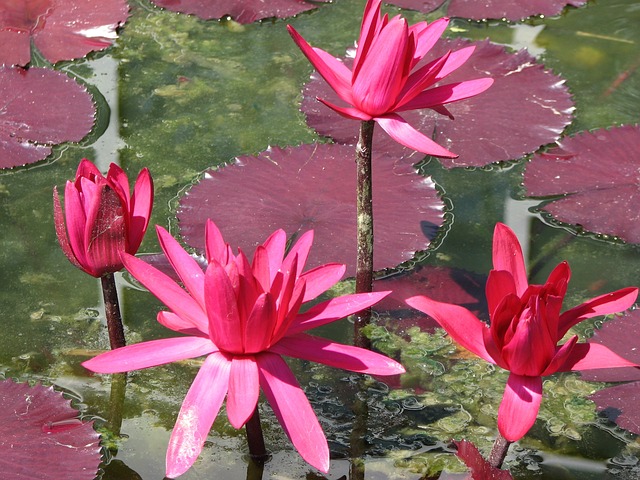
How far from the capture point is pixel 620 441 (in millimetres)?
1963

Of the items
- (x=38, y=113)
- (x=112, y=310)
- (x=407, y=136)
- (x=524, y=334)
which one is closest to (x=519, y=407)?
(x=524, y=334)

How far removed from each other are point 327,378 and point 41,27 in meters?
1.87

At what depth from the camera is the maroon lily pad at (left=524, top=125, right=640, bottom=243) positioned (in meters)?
2.54

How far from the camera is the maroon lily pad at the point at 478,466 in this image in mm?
1689

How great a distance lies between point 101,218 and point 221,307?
16.6 inches

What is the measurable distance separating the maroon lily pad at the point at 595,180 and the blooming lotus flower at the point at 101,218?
1.25 metres

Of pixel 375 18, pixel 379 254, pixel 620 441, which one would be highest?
pixel 375 18

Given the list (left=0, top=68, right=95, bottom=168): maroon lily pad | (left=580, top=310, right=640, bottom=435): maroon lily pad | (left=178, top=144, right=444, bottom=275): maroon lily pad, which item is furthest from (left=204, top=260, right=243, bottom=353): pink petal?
(left=0, top=68, right=95, bottom=168): maroon lily pad

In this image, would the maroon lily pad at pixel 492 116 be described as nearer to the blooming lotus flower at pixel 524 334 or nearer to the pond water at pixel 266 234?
the pond water at pixel 266 234

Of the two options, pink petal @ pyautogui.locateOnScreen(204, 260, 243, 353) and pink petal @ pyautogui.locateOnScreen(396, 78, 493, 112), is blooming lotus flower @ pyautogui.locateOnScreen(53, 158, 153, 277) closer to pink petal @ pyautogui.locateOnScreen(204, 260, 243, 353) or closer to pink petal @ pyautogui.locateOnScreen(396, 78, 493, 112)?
pink petal @ pyautogui.locateOnScreen(204, 260, 243, 353)

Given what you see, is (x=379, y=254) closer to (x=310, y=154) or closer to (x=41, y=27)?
(x=310, y=154)

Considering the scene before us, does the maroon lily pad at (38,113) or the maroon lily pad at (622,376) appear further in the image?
the maroon lily pad at (38,113)

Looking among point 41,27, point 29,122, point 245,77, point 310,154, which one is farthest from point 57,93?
point 310,154

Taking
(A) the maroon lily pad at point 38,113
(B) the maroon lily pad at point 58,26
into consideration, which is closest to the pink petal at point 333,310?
(A) the maroon lily pad at point 38,113
